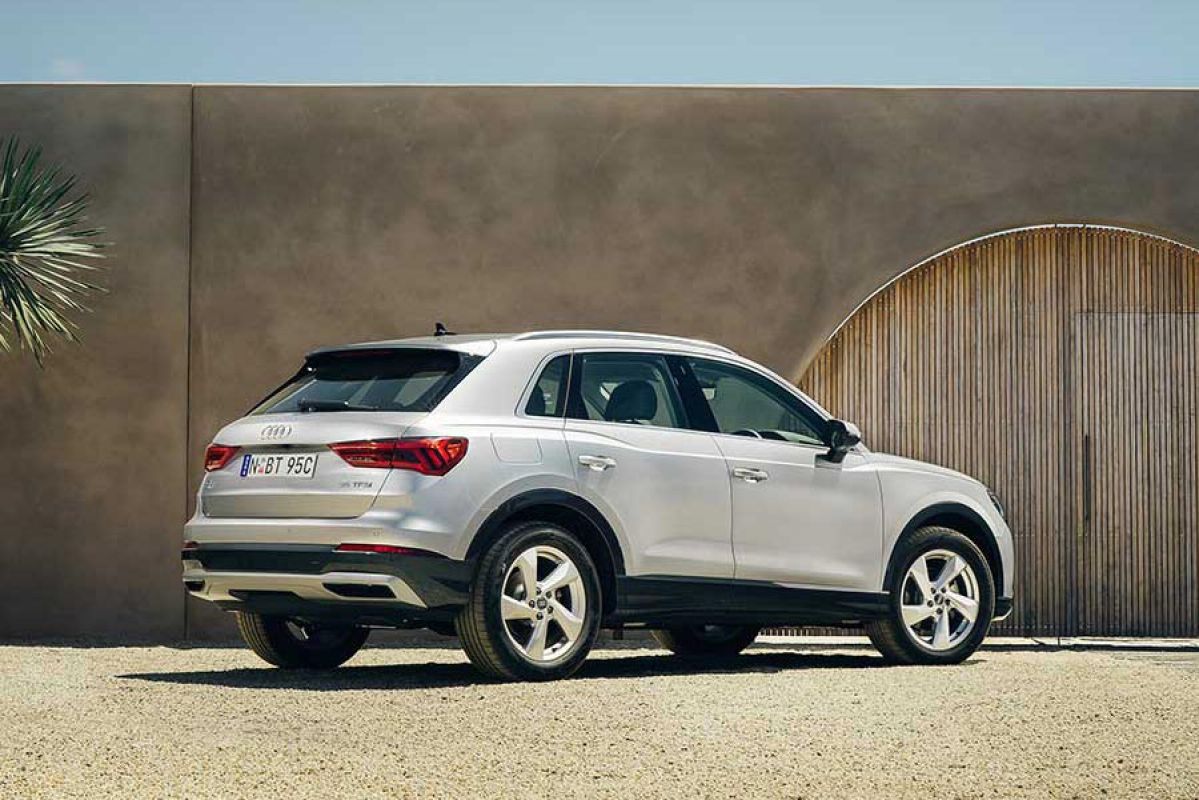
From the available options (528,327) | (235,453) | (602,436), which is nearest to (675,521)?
(602,436)

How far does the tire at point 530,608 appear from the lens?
8734 millimetres

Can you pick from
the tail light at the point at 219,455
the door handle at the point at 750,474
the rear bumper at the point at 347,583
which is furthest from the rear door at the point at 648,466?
the tail light at the point at 219,455

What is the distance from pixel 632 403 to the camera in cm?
980

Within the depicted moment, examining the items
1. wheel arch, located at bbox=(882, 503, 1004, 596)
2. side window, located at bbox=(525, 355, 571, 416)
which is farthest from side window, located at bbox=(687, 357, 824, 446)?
side window, located at bbox=(525, 355, 571, 416)

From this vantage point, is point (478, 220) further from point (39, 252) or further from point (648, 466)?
point (648, 466)

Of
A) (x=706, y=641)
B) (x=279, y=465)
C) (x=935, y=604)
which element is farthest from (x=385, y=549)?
(x=935, y=604)

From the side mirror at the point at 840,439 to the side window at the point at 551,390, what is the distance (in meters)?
1.67

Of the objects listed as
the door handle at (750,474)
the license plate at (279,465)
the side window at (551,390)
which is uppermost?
the side window at (551,390)

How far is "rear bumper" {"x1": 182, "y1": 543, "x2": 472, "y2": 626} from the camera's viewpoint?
336 inches

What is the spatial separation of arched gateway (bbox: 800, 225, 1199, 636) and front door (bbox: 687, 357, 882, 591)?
145 inches

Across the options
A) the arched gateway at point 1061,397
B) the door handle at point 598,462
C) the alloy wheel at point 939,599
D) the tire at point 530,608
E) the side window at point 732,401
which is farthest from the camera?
the arched gateway at point 1061,397

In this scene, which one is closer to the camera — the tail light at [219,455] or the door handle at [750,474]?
the tail light at [219,455]

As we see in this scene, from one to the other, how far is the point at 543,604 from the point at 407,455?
982 mm

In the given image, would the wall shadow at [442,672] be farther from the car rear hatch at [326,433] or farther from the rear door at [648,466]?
the car rear hatch at [326,433]
